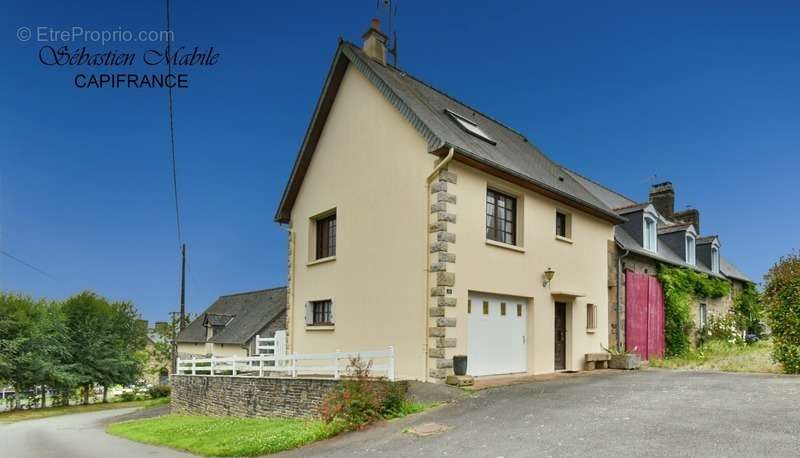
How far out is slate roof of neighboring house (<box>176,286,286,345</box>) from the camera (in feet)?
119

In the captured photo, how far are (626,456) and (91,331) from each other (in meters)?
43.7

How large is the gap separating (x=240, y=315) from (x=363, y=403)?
32.5 meters

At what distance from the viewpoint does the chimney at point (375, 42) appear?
17141mm

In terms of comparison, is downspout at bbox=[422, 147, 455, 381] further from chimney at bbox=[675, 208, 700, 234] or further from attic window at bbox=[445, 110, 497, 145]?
chimney at bbox=[675, 208, 700, 234]

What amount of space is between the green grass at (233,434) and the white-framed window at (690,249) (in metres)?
18.4

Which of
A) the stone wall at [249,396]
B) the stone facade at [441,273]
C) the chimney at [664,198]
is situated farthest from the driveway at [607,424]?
the chimney at [664,198]

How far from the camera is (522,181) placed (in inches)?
567

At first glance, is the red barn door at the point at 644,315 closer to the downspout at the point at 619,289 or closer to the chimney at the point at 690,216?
the downspout at the point at 619,289

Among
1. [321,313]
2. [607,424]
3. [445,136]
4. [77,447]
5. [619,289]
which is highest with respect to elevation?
[445,136]

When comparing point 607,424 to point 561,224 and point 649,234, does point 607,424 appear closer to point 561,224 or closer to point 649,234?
point 561,224

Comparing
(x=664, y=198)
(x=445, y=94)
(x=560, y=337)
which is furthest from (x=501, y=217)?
(x=664, y=198)

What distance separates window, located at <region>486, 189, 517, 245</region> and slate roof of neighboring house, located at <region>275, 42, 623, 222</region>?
0.77 m

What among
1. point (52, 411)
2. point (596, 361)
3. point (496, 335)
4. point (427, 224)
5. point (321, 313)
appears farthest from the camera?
point (52, 411)

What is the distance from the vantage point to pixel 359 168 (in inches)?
595
